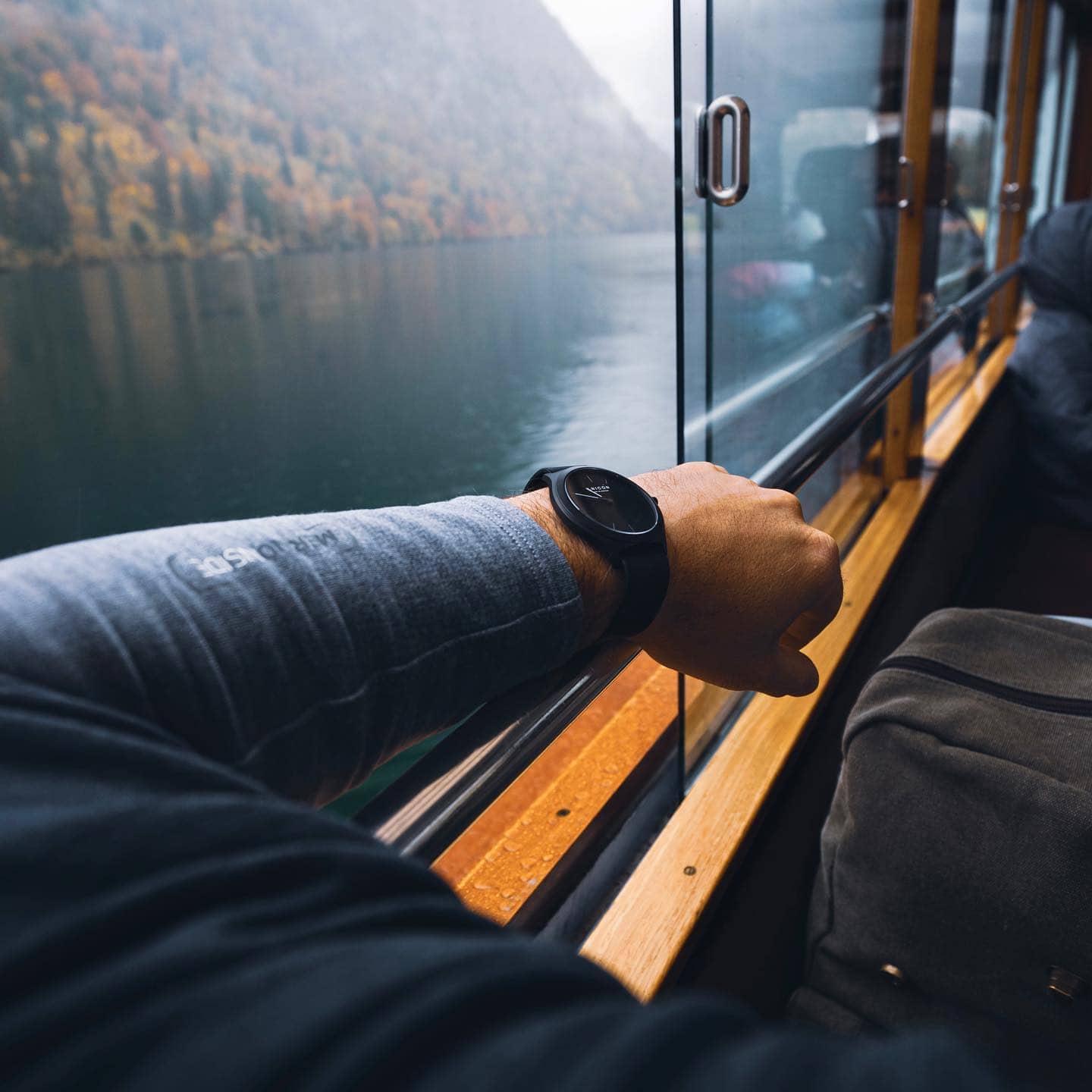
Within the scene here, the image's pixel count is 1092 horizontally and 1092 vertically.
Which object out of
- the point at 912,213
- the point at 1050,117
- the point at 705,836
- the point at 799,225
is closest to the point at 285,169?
the point at 799,225

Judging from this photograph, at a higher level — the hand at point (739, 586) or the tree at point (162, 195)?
the tree at point (162, 195)

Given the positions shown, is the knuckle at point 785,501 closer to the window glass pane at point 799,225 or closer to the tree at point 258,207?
the window glass pane at point 799,225

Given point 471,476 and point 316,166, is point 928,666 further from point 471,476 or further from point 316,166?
point 316,166

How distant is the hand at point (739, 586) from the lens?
605 millimetres

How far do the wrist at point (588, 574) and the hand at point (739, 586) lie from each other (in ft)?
0.17

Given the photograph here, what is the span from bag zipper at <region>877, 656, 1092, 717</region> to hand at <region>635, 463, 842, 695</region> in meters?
0.35

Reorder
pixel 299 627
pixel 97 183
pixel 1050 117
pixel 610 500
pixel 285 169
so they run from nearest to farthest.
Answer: pixel 299 627 → pixel 610 500 → pixel 97 183 → pixel 285 169 → pixel 1050 117

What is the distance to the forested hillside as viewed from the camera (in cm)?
167

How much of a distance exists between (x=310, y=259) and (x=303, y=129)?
53 cm

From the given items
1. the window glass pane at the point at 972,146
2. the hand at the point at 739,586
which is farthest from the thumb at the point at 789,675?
the window glass pane at the point at 972,146

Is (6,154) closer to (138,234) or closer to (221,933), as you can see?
(138,234)

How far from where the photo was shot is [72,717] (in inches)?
9.6

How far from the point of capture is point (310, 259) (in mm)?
2596

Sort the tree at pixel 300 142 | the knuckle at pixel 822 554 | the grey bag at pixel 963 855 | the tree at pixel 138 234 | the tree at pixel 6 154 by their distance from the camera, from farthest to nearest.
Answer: the tree at pixel 300 142 → the tree at pixel 138 234 → the tree at pixel 6 154 → the grey bag at pixel 963 855 → the knuckle at pixel 822 554
